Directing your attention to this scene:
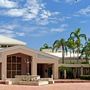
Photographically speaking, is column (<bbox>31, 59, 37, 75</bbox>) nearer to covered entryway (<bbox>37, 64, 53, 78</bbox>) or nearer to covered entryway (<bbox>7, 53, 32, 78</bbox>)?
covered entryway (<bbox>7, 53, 32, 78</bbox>)

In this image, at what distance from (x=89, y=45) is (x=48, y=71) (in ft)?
36.9

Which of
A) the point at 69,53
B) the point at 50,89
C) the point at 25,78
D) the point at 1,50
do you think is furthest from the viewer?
the point at 69,53

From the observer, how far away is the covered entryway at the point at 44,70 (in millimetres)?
66375

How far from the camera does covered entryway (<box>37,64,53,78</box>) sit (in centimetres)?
6638

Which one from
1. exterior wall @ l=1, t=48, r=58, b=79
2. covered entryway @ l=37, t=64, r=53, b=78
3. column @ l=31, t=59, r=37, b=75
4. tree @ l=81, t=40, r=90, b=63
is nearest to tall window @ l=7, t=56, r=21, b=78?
exterior wall @ l=1, t=48, r=58, b=79

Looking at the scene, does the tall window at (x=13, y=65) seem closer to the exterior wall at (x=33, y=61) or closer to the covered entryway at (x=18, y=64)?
the covered entryway at (x=18, y=64)

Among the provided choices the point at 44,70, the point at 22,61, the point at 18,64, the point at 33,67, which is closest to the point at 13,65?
the point at 18,64

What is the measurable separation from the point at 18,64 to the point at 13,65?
2.66 ft

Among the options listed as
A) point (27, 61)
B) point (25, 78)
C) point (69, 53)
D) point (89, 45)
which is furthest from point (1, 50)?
point (69, 53)

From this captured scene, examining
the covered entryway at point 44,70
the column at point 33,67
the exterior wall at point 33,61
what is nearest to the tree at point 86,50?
the covered entryway at point 44,70

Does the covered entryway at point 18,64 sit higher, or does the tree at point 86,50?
the tree at point 86,50

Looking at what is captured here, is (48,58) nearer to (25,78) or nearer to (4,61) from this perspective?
(4,61)

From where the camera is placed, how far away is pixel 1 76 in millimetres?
58906

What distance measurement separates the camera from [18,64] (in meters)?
61.8
